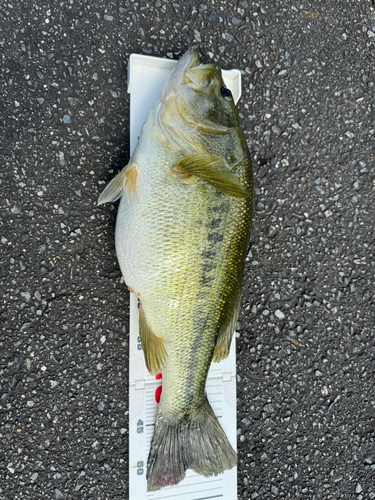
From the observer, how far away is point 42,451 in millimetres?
1583

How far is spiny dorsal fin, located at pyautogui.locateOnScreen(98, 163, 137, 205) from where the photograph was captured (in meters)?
1.45

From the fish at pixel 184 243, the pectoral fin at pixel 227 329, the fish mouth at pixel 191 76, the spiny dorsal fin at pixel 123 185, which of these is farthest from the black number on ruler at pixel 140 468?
the fish mouth at pixel 191 76

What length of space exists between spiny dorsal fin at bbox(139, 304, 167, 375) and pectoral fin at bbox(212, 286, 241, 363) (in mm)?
225

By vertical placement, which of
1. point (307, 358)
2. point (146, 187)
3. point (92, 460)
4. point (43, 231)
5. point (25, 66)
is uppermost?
point (25, 66)

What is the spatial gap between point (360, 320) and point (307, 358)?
0.39 meters

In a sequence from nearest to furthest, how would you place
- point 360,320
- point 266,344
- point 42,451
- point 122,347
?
point 42,451
point 122,347
point 266,344
point 360,320

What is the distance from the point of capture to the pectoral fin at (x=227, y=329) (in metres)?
1.50

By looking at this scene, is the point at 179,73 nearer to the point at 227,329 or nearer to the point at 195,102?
the point at 195,102

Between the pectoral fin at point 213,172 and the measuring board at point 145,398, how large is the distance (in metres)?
0.47

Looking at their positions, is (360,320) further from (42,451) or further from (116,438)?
(42,451)

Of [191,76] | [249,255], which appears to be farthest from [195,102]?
[249,255]

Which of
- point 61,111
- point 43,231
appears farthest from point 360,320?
point 61,111

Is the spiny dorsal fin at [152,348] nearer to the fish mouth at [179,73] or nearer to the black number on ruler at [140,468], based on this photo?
the black number on ruler at [140,468]

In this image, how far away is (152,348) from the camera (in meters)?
1.50
